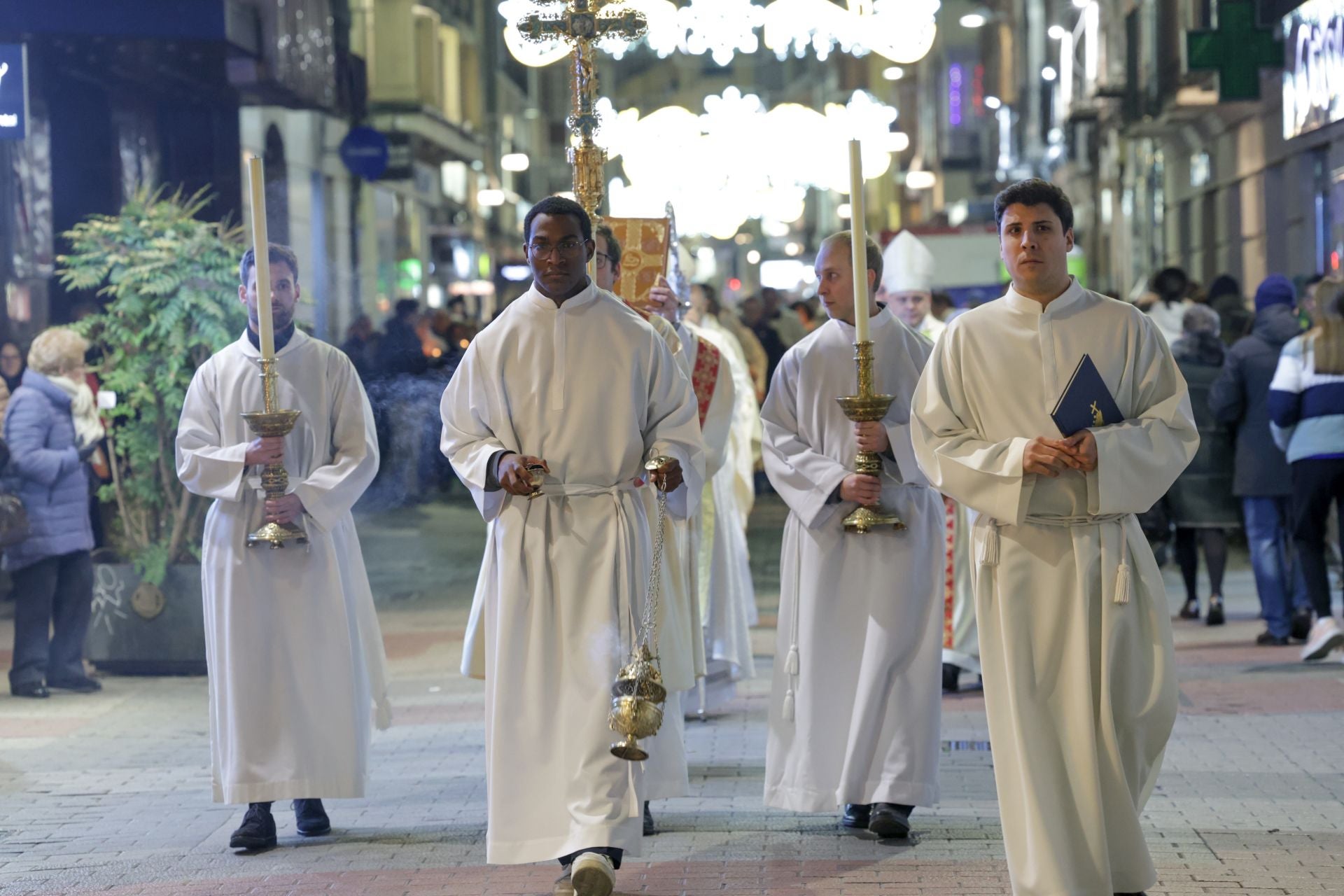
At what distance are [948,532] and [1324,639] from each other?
2117 mm

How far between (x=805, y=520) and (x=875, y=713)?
71 cm

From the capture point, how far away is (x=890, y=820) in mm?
6719

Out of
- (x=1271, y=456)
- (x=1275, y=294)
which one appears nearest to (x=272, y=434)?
(x=1271, y=456)

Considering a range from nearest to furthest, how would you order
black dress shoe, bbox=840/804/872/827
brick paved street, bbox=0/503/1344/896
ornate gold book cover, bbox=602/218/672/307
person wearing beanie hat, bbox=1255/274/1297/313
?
brick paved street, bbox=0/503/1344/896 < black dress shoe, bbox=840/804/872/827 < ornate gold book cover, bbox=602/218/672/307 < person wearing beanie hat, bbox=1255/274/1297/313

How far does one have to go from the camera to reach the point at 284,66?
19.8 m

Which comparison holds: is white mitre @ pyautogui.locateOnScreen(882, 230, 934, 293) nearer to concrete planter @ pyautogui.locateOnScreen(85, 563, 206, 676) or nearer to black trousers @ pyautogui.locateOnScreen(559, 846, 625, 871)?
concrete planter @ pyautogui.locateOnScreen(85, 563, 206, 676)

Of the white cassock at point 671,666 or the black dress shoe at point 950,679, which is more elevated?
the white cassock at point 671,666

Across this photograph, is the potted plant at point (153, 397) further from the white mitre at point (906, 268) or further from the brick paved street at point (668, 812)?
the white mitre at point (906, 268)

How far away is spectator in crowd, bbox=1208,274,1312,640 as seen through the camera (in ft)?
37.0

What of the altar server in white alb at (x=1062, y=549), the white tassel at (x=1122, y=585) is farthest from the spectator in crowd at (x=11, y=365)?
the white tassel at (x=1122, y=585)

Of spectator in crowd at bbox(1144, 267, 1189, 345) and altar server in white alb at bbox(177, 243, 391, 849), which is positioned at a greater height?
spectator in crowd at bbox(1144, 267, 1189, 345)

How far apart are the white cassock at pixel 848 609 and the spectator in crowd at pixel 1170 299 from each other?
7.80 m

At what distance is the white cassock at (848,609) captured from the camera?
6855mm

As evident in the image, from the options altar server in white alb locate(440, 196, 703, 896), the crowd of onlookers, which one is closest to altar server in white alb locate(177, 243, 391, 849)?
altar server in white alb locate(440, 196, 703, 896)
